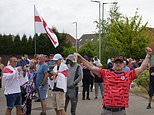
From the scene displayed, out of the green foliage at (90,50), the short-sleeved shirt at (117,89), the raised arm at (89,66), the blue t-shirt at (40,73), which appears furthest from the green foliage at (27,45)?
the short-sleeved shirt at (117,89)

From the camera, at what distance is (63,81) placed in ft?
30.7

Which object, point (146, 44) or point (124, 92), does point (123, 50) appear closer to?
point (146, 44)

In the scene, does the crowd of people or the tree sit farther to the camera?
the tree

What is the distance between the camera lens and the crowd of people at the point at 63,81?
6.30m

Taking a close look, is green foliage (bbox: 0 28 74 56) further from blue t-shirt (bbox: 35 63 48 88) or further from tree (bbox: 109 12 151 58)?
blue t-shirt (bbox: 35 63 48 88)

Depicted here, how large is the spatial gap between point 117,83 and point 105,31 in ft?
106

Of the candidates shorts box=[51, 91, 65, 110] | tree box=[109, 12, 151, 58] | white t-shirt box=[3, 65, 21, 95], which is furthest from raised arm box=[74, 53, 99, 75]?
tree box=[109, 12, 151, 58]

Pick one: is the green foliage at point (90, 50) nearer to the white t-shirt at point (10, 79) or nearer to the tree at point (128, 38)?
the tree at point (128, 38)

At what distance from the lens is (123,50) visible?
35125mm

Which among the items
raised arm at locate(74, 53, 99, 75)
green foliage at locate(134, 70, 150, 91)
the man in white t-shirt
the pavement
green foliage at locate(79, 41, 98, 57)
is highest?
green foliage at locate(79, 41, 98, 57)

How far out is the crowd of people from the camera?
248 inches

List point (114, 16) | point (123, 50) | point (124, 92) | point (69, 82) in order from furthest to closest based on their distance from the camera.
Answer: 1. point (114, 16)
2. point (123, 50)
3. point (69, 82)
4. point (124, 92)

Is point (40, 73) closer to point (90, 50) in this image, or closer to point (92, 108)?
point (92, 108)

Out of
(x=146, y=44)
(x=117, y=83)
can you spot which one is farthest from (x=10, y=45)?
(x=117, y=83)
